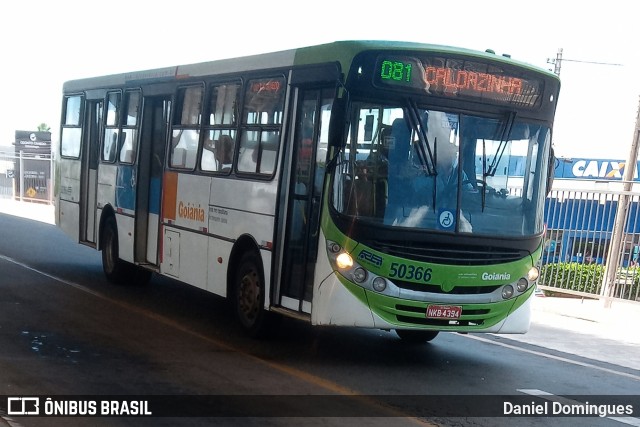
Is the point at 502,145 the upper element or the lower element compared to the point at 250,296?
upper

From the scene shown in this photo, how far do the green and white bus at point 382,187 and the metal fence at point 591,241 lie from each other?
20.2ft

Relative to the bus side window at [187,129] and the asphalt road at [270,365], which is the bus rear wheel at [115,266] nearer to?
the asphalt road at [270,365]

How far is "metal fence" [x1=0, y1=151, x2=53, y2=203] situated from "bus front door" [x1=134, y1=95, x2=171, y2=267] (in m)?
24.3

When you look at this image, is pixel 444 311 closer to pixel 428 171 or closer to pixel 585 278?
pixel 428 171

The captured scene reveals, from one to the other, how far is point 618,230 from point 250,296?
796cm

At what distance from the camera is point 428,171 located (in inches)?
380

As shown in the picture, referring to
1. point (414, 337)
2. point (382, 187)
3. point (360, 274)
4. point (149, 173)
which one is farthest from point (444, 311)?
point (149, 173)

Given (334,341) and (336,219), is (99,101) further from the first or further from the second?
(336,219)

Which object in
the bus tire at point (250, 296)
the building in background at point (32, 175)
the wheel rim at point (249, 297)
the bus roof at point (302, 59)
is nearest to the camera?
the bus roof at point (302, 59)

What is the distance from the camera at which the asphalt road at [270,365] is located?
26.4 feet

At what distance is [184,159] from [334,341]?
3.39 m

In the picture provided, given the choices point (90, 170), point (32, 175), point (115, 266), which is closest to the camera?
point (115, 266)

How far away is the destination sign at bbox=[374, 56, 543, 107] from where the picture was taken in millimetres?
9609

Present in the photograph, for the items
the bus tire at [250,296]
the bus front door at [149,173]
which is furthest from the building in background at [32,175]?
the bus tire at [250,296]
